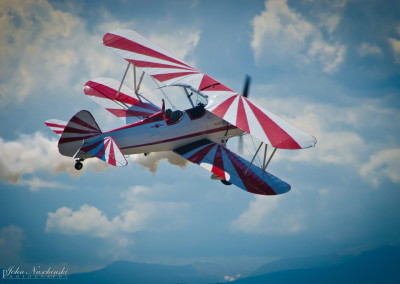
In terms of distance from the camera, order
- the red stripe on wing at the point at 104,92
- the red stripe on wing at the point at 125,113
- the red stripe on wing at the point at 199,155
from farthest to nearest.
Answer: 1. the red stripe on wing at the point at 104,92
2. the red stripe on wing at the point at 125,113
3. the red stripe on wing at the point at 199,155

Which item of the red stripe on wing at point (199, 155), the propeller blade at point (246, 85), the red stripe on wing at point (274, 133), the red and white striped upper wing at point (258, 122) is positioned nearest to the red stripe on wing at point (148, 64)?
the red and white striped upper wing at point (258, 122)

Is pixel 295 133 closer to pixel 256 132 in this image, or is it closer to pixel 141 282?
pixel 256 132

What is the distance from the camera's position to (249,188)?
36.3ft

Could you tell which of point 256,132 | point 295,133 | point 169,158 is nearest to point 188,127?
point 169,158

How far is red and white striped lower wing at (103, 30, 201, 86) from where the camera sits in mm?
13219

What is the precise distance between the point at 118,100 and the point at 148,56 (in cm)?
256

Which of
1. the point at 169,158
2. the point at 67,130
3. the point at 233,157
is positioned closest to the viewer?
the point at 67,130

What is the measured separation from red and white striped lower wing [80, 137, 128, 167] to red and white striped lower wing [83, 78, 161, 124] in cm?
345

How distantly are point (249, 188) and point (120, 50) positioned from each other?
8.06 m

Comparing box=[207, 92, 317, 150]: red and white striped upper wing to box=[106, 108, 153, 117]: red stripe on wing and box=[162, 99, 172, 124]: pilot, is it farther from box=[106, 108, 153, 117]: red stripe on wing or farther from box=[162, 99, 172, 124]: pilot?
box=[106, 108, 153, 117]: red stripe on wing

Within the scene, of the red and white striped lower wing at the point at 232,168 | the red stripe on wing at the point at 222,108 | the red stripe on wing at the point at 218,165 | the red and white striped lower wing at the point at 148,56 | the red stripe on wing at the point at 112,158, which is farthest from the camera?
the red and white striped lower wing at the point at 148,56

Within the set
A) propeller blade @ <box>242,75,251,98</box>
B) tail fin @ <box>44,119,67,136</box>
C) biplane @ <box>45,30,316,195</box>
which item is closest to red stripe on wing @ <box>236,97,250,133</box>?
biplane @ <box>45,30,316,195</box>

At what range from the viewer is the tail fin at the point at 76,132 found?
10531 mm

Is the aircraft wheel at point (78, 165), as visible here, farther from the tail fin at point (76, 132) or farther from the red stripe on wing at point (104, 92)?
the red stripe on wing at point (104, 92)
